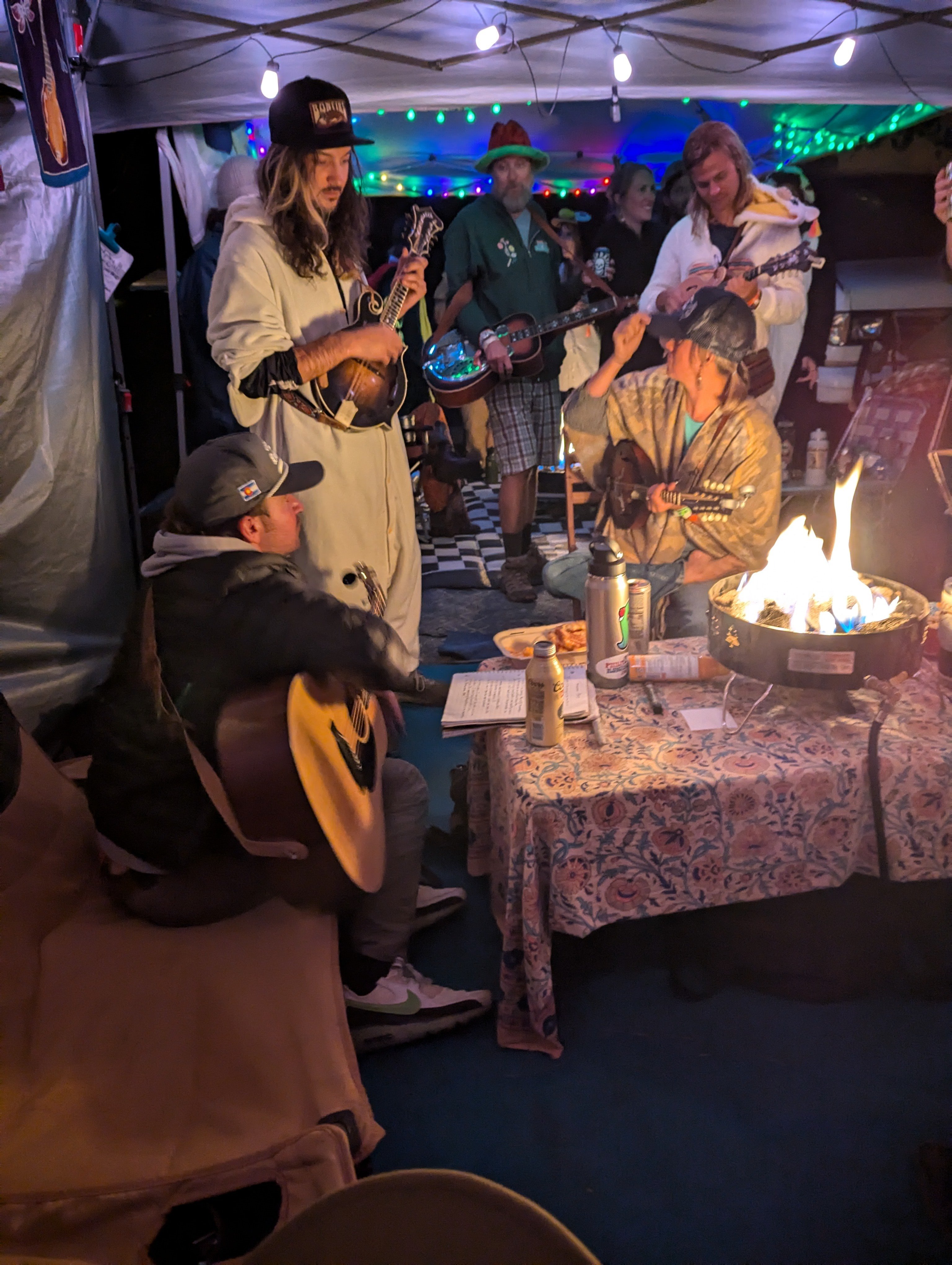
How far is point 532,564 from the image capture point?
16.7 feet

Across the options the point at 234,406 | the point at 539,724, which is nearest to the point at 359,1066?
the point at 539,724

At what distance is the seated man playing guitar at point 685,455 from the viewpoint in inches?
122

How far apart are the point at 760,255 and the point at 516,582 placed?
2.12 metres

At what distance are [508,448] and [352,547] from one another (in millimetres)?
1929

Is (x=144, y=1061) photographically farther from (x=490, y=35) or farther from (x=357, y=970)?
(x=490, y=35)

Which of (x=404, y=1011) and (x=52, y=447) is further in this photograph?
(x=52, y=447)

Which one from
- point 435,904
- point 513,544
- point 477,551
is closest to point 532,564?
point 513,544

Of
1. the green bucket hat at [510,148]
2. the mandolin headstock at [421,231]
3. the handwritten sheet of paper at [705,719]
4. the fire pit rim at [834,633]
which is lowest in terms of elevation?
the handwritten sheet of paper at [705,719]

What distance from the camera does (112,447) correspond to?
3.60 meters

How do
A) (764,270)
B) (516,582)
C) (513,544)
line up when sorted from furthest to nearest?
(513,544) < (516,582) < (764,270)

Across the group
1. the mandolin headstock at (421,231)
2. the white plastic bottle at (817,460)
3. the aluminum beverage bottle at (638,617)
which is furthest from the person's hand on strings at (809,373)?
the aluminum beverage bottle at (638,617)

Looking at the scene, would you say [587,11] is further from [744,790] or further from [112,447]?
[744,790]

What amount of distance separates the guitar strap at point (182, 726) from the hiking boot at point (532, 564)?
3.54 meters

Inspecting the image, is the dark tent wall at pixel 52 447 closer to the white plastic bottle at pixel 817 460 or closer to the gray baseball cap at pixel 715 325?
the gray baseball cap at pixel 715 325
